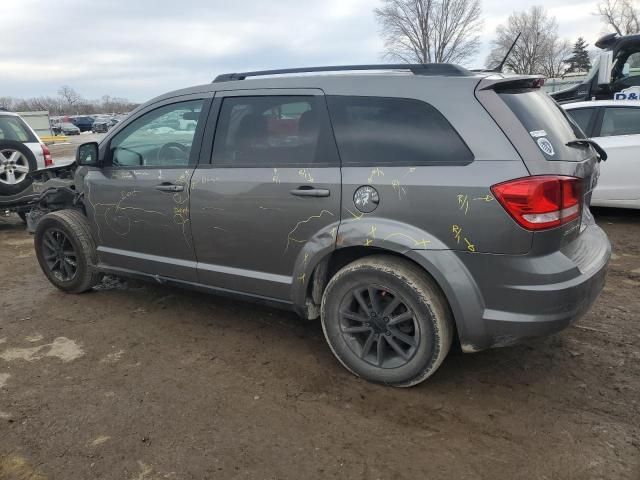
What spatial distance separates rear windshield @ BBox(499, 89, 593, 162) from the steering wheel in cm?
215

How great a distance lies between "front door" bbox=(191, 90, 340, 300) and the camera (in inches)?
123

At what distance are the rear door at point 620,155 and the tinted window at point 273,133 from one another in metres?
4.86

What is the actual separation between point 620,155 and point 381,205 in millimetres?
Result: 5055

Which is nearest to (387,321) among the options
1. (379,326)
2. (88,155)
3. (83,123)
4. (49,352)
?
(379,326)

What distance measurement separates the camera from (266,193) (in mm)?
3287

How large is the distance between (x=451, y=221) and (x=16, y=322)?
357cm

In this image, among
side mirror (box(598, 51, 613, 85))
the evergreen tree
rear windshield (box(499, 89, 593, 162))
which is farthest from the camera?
the evergreen tree

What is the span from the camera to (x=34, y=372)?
11.2ft

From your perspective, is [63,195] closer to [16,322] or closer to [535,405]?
[16,322]

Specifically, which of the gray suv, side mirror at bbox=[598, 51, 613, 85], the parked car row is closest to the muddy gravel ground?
the gray suv

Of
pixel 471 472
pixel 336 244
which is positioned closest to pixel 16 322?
pixel 336 244

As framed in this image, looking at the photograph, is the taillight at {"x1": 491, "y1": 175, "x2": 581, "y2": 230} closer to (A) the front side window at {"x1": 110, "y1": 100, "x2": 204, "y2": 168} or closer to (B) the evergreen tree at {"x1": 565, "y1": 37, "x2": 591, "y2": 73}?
(A) the front side window at {"x1": 110, "y1": 100, "x2": 204, "y2": 168}

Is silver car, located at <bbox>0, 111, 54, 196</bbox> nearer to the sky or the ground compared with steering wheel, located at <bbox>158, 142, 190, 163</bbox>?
nearer to the ground

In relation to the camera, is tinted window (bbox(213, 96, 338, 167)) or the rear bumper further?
tinted window (bbox(213, 96, 338, 167))
